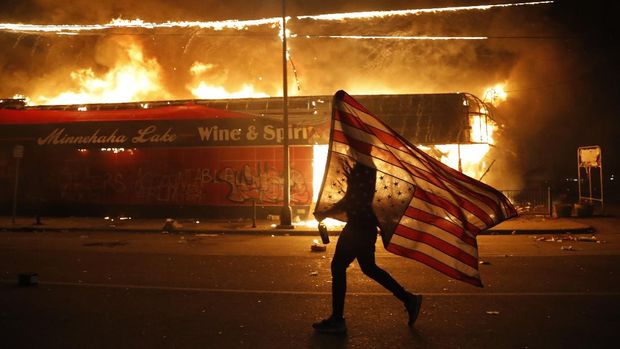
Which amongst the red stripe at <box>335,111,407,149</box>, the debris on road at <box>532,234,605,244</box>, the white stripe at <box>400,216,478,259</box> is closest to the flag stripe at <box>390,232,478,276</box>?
the white stripe at <box>400,216,478,259</box>

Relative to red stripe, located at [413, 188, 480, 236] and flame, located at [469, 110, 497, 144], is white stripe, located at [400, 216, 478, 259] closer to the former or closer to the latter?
red stripe, located at [413, 188, 480, 236]

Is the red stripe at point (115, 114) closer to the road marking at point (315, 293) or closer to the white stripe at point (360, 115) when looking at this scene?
the road marking at point (315, 293)

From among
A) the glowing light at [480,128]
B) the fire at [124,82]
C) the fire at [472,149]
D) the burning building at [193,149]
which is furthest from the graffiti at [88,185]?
the glowing light at [480,128]

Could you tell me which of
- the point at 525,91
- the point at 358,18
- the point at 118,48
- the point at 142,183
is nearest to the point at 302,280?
the point at 142,183

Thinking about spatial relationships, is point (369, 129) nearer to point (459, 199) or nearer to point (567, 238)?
point (459, 199)

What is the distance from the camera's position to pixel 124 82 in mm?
25484

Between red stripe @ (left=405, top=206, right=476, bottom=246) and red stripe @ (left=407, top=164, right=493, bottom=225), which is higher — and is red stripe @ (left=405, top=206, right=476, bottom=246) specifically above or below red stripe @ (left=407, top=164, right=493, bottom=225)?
below

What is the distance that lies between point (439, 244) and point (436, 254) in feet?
0.33

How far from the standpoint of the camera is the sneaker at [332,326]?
476cm

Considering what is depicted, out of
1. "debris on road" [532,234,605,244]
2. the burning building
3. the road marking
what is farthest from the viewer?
the burning building

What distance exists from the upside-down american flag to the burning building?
13.0 meters

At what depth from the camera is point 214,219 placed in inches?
758

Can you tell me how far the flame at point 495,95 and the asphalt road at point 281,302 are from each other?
16.2 meters

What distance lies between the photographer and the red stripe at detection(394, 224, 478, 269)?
4891mm
